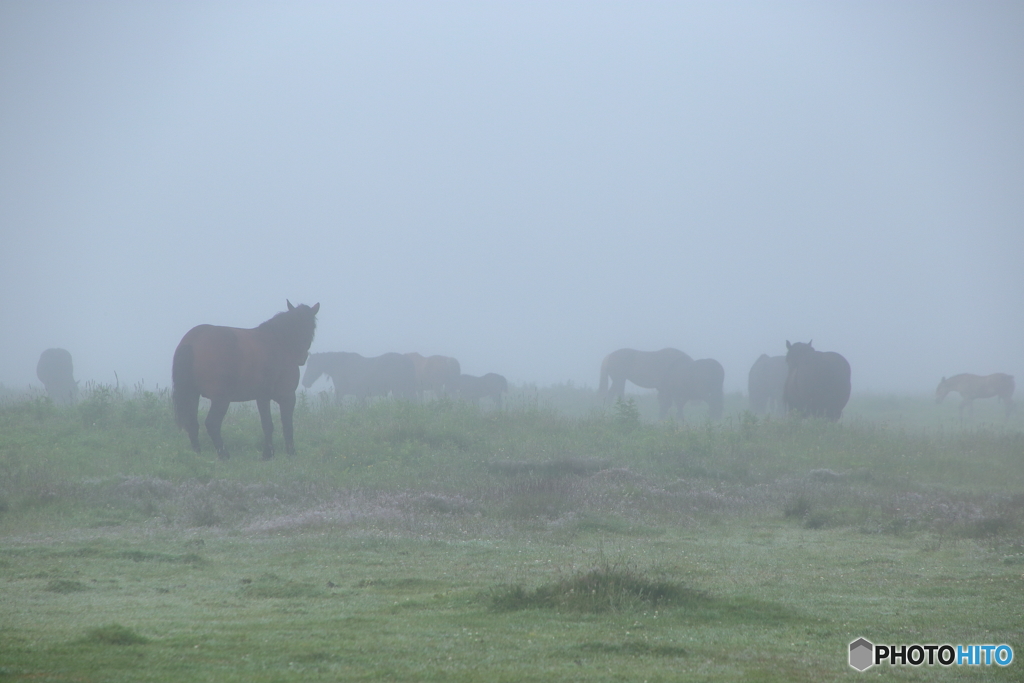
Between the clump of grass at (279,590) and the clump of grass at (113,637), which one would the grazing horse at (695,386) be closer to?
the clump of grass at (279,590)

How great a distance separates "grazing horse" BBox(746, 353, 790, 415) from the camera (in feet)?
109

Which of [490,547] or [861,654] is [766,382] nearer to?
[490,547]

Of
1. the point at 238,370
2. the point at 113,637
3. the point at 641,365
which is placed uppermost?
the point at 238,370

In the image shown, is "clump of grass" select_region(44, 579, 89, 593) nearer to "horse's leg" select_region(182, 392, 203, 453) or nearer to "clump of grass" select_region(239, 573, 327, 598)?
"clump of grass" select_region(239, 573, 327, 598)

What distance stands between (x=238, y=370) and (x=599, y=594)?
35.7 feet

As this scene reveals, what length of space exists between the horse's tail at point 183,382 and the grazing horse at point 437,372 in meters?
19.2

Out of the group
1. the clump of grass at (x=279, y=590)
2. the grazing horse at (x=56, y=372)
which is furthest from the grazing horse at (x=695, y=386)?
the clump of grass at (x=279, y=590)

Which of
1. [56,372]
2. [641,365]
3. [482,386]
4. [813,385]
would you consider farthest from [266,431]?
[641,365]

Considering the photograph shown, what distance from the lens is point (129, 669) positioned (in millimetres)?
4566

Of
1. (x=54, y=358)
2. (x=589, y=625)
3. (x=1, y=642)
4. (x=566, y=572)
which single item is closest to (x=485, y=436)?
(x=566, y=572)

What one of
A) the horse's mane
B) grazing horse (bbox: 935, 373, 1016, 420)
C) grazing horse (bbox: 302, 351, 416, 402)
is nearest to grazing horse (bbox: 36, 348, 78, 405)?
grazing horse (bbox: 302, 351, 416, 402)

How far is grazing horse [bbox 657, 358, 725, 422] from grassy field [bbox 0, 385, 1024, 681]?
12.4 m

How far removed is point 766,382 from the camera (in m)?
33.4

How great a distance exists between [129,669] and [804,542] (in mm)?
8121
